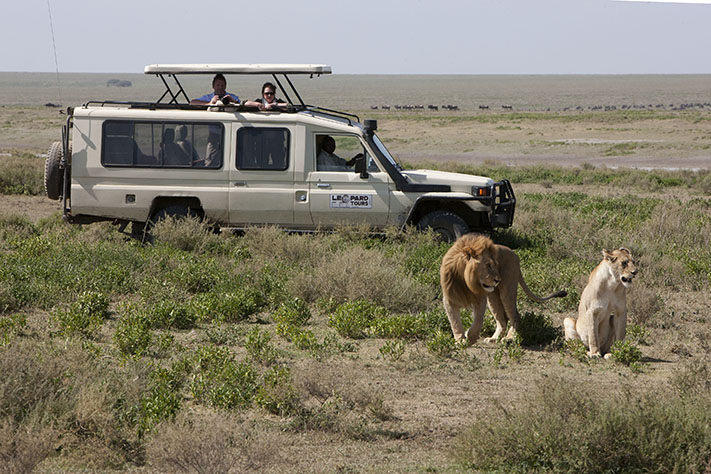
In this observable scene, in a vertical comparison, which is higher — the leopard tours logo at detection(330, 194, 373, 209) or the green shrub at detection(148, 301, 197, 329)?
the leopard tours logo at detection(330, 194, 373, 209)

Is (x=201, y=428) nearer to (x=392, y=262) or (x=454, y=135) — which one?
(x=392, y=262)

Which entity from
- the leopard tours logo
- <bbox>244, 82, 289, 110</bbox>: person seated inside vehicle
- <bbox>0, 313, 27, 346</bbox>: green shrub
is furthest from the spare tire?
<bbox>0, 313, 27, 346</bbox>: green shrub

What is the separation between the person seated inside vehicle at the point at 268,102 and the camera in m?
12.0

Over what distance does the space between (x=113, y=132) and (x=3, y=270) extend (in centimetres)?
274

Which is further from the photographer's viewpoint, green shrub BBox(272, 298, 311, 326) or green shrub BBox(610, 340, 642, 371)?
green shrub BBox(272, 298, 311, 326)

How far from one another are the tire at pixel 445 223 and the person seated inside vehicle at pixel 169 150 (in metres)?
3.32

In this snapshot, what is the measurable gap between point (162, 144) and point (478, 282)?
597cm

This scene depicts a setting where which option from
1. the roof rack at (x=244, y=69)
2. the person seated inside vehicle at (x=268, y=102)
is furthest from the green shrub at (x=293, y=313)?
the roof rack at (x=244, y=69)

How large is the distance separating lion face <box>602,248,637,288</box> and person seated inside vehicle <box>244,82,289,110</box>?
6.19 meters

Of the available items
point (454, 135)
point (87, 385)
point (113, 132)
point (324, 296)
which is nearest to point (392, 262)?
point (324, 296)

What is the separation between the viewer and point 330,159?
467 inches

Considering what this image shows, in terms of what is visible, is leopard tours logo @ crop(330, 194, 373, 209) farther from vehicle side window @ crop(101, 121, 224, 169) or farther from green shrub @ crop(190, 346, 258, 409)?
green shrub @ crop(190, 346, 258, 409)

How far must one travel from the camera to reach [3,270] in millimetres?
9750

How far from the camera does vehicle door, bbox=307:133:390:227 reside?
11680mm
